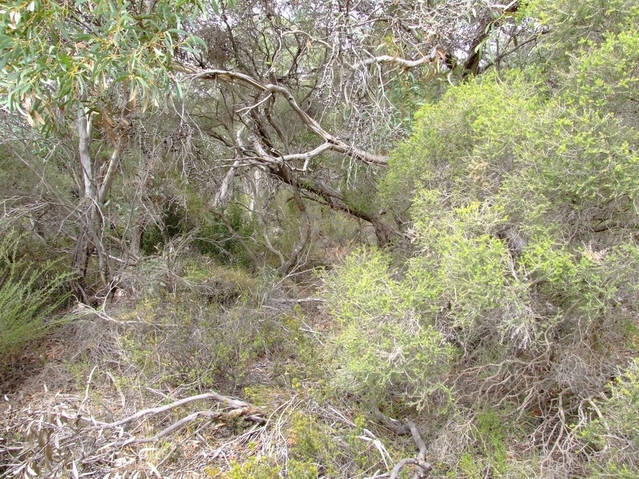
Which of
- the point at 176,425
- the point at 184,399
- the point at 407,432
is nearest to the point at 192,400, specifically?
the point at 184,399

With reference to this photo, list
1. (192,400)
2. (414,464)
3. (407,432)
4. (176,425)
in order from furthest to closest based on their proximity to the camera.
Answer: (192,400) → (407,432) → (176,425) → (414,464)

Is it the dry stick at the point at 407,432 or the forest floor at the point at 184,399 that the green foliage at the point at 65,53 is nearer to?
the forest floor at the point at 184,399

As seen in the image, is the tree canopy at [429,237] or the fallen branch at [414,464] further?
the fallen branch at [414,464]

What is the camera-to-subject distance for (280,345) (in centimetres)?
450

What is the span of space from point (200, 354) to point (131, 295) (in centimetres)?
157

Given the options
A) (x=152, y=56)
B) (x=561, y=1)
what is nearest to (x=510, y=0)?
(x=561, y=1)

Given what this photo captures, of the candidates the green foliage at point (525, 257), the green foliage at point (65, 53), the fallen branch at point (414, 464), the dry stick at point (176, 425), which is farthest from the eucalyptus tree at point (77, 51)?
the fallen branch at point (414, 464)

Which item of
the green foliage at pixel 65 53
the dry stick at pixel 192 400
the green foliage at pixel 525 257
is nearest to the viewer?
the green foliage at pixel 65 53

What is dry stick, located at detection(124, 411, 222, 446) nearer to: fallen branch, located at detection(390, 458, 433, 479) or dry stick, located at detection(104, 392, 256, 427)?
dry stick, located at detection(104, 392, 256, 427)

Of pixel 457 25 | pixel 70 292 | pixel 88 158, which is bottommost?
pixel 70 292

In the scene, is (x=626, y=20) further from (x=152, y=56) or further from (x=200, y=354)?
(x=200, y=354)

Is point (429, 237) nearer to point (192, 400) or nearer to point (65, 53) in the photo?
point (192, 400)

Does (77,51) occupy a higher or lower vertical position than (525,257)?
lower

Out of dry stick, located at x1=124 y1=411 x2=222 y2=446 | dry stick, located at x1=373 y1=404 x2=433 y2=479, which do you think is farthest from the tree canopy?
dry stick, located at x1=124 y1=411 x2=222 y2=446
